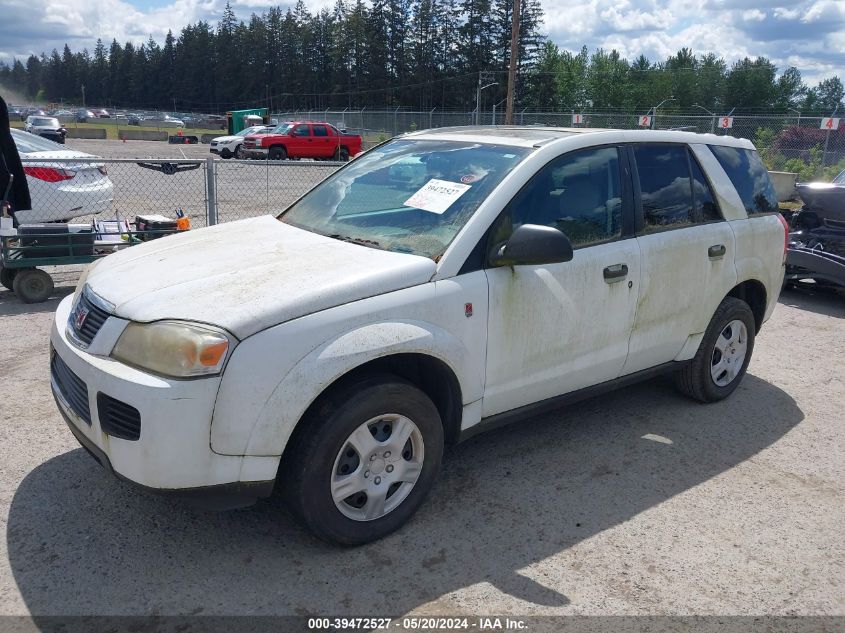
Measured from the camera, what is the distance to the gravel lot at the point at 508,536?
9.64ft

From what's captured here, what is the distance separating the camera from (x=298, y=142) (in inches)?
1184

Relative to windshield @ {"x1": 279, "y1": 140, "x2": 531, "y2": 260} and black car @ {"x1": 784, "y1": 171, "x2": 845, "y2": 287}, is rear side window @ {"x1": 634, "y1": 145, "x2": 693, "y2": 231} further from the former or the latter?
black car @ {"x1": 784, "y1": 171, "x2": 845, "y2": 287}

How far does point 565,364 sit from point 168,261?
2.12m

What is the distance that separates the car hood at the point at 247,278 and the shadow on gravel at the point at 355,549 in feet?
3.48

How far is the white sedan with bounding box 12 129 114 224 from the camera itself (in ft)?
27.9

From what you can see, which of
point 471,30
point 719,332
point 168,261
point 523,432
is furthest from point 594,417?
point 471,30

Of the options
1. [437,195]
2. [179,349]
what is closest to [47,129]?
[437,195]

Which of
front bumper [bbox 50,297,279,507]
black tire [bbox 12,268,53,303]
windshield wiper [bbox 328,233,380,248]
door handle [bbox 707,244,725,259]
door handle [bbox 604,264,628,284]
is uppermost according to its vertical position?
windshield wiper [bbox 328,233,380,248]

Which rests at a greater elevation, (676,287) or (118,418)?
(676,287)

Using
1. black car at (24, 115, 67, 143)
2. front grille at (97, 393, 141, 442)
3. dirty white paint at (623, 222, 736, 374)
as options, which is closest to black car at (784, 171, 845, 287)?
dirty white paint at (623, 222, 736, 374)

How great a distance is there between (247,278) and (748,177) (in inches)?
149

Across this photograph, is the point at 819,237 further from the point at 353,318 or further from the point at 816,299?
the point at 353,318

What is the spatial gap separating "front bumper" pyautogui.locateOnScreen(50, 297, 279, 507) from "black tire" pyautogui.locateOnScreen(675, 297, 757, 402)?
3.19m

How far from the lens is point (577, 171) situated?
3.98 meters
